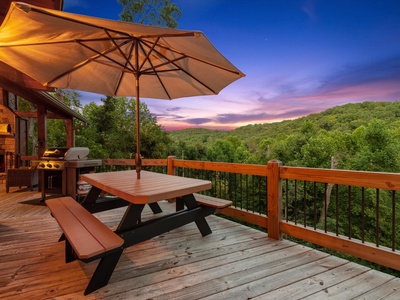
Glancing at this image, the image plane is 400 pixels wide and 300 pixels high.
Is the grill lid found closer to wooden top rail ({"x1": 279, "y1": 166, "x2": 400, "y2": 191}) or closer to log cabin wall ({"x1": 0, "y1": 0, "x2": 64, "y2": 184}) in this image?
log cabin wall ({"x1": 0, "y1": 0, "x2": 64, "y2": 184})

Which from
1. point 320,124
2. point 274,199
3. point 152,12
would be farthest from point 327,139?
point 274,199

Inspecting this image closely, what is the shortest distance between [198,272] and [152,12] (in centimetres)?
1683

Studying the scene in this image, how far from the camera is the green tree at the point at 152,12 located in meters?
14.8

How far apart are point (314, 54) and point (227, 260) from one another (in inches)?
859

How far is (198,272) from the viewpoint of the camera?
6.60ft

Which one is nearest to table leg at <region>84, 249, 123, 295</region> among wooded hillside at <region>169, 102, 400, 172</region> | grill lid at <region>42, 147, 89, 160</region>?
grill lid at <region>42, 147, 89, 160</region>

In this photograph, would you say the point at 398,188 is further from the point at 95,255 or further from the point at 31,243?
the point at 31,243

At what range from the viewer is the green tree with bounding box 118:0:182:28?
48.7ft

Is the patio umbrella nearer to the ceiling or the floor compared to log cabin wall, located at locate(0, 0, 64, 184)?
nearer to the ceiling

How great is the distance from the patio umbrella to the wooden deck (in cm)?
106

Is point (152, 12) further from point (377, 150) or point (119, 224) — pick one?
point (377, 150)

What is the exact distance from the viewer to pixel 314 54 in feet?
64.1

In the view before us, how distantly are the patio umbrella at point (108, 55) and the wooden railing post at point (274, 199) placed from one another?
122cm

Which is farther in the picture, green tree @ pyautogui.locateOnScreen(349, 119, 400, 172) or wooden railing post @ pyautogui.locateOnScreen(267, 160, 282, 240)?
green tree @ pyautogui.locateOnScreen(349, 119, 400, 172)
